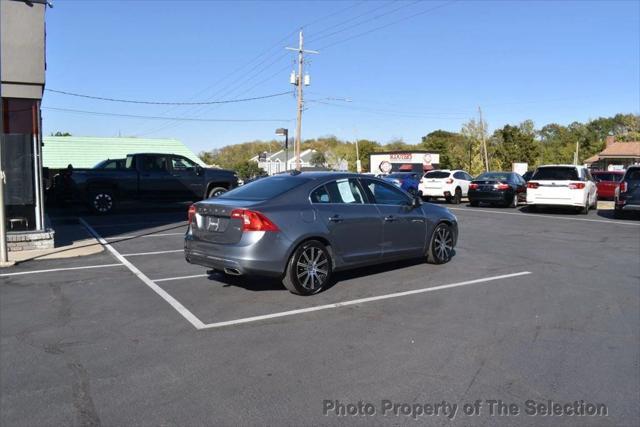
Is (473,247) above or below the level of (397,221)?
below

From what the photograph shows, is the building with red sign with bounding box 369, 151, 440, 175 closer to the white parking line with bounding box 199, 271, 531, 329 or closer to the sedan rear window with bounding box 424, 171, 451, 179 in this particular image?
the sedan rear window with bounding box 424, 171, 451, 179

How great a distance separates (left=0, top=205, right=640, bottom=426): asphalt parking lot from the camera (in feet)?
12.8

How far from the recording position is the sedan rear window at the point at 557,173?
19250 mm

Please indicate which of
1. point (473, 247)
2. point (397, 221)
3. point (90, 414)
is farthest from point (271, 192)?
point (473, 247)

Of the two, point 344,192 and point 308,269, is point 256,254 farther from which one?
point 344,192

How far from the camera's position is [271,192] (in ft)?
23.4

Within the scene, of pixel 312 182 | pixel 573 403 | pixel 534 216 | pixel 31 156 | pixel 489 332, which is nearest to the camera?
pixel 573 403

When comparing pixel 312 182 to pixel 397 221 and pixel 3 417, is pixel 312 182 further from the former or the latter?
pixel 3 417

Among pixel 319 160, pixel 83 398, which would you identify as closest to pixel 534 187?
pixel 83 398

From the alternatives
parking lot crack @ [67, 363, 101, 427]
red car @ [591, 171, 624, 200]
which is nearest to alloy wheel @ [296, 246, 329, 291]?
parking lot crack @ [67, 363, 101, 427]

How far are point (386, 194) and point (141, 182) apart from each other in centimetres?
1232

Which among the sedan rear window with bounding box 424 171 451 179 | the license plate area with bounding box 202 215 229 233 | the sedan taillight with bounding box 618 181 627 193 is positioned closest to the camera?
the license plate area with bounding box 202 215 229 233

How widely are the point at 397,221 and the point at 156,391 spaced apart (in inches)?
190

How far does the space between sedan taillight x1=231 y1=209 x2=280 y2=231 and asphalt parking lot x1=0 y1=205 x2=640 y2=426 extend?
0.90m
